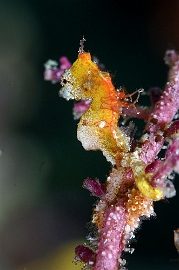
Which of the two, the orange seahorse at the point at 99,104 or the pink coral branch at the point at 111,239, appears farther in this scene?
the orange seahorse at the point at 99,104

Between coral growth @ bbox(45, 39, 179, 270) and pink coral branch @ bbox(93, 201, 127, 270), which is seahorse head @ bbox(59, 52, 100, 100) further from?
pink coral branch @ bbox(93, 201, 127, 270)

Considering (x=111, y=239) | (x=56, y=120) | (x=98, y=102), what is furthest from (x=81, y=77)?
(x=56, y=120)

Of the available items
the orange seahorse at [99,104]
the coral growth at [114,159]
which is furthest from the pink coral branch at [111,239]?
the orange seahorse at [99,104]

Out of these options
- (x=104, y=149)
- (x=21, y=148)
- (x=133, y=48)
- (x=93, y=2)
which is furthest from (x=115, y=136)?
(x=93, y=2)

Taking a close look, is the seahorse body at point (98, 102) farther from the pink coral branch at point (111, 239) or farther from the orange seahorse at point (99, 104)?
the pink coral branch at point (111, 239)

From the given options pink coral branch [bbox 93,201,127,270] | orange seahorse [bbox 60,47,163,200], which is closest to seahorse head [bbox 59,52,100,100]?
orange seahorse [bbox 60,47,163,200]

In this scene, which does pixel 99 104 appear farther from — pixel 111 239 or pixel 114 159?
pixel 111 239
